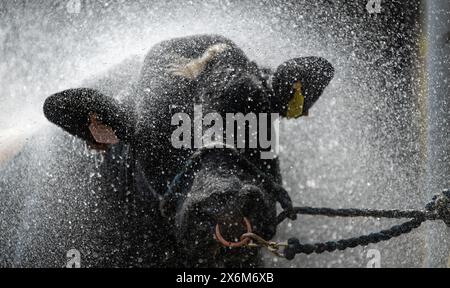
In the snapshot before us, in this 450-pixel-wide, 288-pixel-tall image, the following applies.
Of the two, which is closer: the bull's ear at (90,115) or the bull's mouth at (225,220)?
the bull's mouth at (225,220)

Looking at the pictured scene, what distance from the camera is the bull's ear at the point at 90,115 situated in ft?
6.03

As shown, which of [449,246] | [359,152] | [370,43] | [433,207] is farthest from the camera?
[370,43]

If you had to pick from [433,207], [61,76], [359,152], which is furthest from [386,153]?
[61,76]

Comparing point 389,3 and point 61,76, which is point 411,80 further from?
point 61,76

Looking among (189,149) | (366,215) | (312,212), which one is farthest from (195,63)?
(366,215)

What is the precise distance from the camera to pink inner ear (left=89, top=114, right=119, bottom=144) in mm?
1927

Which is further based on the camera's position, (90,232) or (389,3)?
(389,3)

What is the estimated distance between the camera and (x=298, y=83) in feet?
6.75

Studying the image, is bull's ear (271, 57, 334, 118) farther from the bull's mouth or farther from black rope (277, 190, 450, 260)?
the bull's mouth

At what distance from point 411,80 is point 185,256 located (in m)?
2.48

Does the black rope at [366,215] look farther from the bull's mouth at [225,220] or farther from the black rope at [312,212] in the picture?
the bull's mouth at [225,220]

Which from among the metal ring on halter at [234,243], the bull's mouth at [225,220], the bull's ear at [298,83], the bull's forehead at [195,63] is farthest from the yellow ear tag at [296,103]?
the metal ring on halter at [234,243]

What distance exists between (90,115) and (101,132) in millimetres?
100
